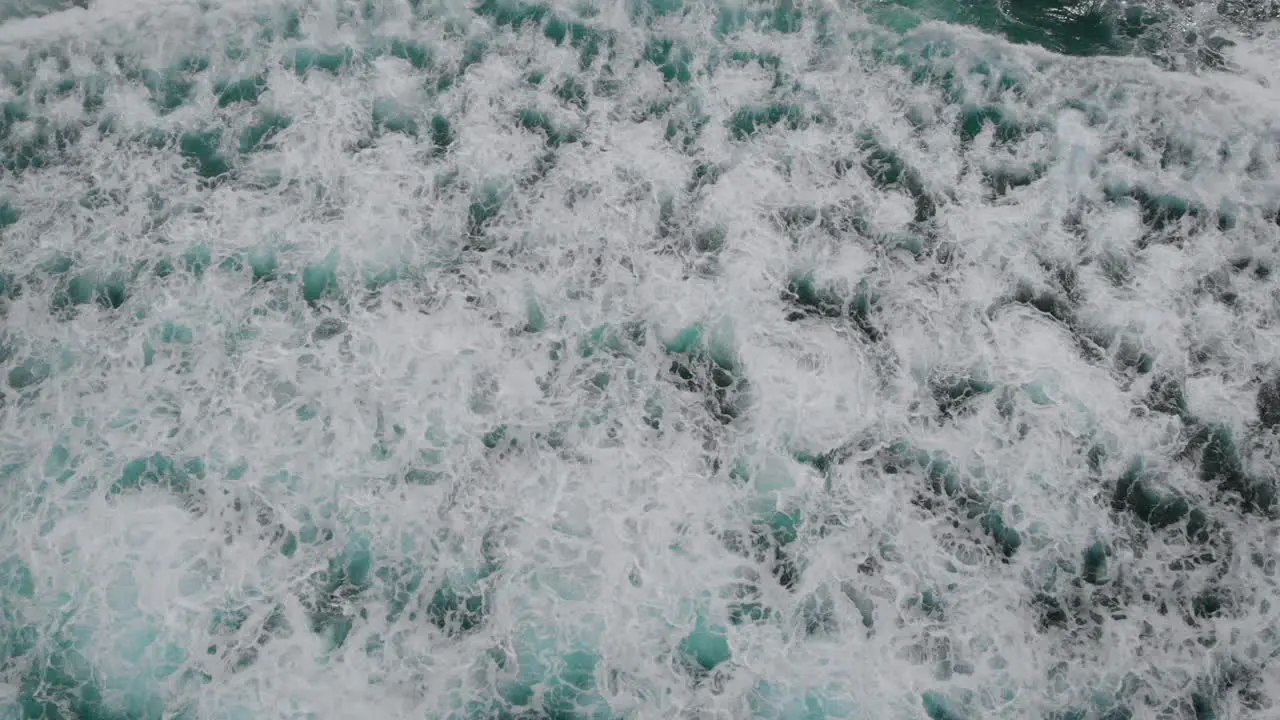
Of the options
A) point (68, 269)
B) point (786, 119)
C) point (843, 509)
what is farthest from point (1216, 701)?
point (68, 269)

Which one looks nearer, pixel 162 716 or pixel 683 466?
pixel 162 716

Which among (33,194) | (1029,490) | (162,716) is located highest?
(33,194)

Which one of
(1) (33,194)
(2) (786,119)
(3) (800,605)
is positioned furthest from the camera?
(2) (786,119)

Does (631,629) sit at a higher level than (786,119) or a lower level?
lower

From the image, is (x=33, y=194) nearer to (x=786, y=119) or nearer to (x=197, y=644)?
(x=197, y=644)

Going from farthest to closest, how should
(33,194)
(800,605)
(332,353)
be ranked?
1. (33,194)
2. (332,353)
3. (800,605)

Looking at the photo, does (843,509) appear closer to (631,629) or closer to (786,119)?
(631,629)
